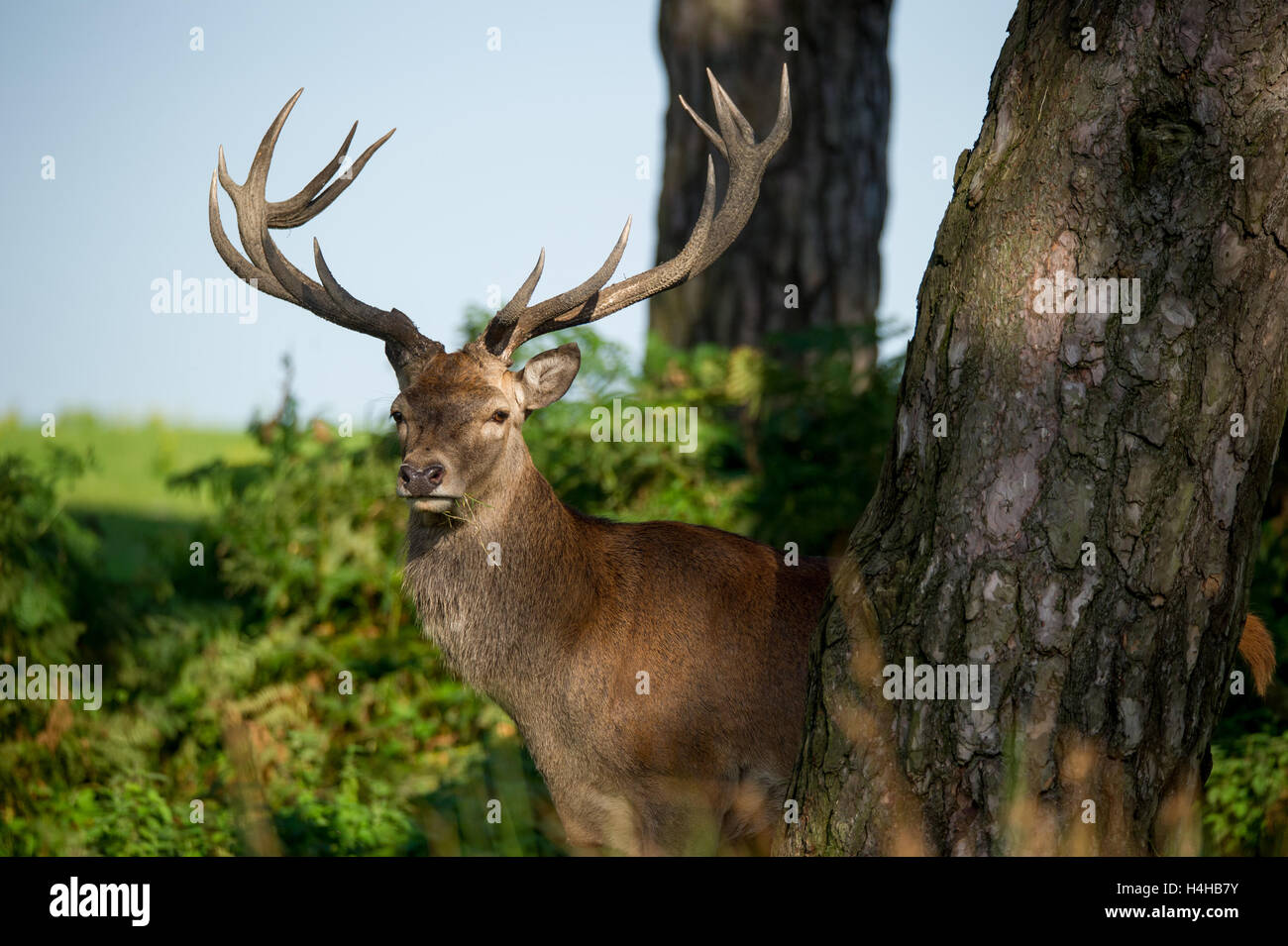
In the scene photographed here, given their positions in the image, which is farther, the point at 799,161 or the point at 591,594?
the point at 799,161

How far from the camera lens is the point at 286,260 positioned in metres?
5.23

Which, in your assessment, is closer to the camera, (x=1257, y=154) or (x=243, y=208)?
(x=1257, y=154)

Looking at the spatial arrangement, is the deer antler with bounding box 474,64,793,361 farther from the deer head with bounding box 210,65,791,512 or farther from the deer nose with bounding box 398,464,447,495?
the deer nose with bounding box 398,464,447,495

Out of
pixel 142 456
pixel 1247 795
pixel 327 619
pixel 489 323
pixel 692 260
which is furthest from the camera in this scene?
pixel 142 456

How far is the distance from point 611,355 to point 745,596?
3.23 meters

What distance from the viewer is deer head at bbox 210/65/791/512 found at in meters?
4.92

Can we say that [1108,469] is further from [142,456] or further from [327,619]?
[142,456]

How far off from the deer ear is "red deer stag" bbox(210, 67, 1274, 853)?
0.01m

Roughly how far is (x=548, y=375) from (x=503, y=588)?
105 centimetres

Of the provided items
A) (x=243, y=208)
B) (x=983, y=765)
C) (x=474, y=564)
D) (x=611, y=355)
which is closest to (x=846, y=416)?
(x=611, y=355)

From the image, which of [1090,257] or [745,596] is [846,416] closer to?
[745,596]

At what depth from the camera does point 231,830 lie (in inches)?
240

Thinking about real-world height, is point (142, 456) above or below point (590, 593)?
above

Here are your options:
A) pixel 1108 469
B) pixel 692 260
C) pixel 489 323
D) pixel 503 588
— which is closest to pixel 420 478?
pixel 503 588
